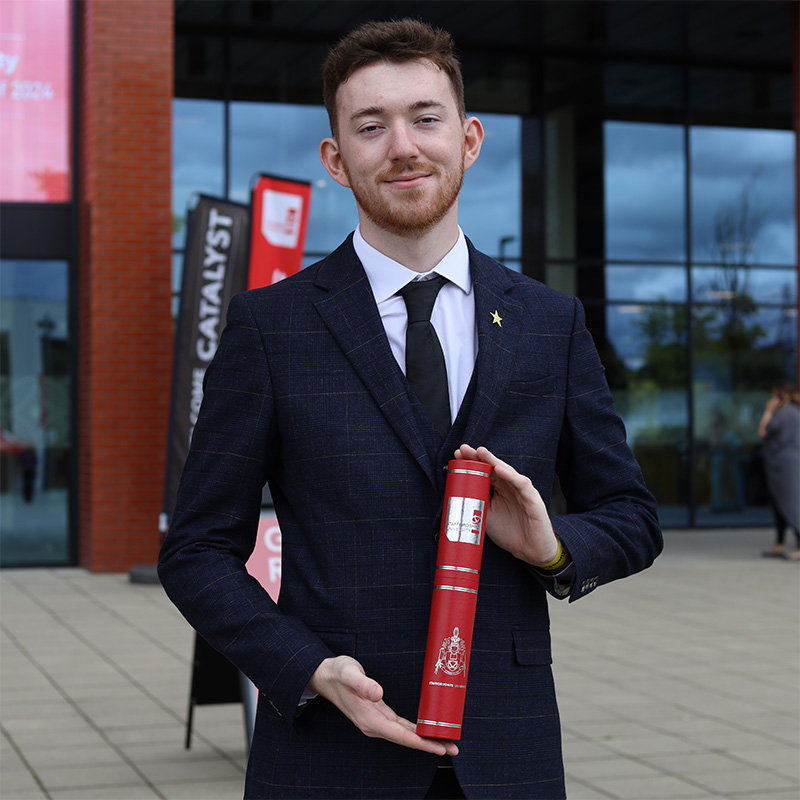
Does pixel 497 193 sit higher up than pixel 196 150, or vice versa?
pixel 196 150

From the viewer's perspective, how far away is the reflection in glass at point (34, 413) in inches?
474

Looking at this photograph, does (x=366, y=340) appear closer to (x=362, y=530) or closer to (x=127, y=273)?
(x=362, y=530)

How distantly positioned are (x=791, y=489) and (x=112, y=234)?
7529 mm

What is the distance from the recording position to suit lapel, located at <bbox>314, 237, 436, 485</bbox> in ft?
6.06

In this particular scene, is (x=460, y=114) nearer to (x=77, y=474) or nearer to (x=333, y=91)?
(x=333, y=91)

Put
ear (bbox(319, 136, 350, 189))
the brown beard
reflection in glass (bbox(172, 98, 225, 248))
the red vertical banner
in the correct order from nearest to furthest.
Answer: the brown beard, ear (bbox(319, 136, 350, 189)), the red vertical banner, reflection in glass (bbox(172, 98, 225, 248))

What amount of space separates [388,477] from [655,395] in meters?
14.4

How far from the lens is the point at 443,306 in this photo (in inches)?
78.6

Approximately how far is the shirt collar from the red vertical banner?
8108 millimetres

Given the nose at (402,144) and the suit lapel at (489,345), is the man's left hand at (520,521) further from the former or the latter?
the nose at (402,144)

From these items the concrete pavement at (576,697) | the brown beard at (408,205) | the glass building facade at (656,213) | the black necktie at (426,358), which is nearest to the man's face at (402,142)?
the brown beard at (408,205)

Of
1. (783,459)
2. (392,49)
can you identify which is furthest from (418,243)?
(783,459)

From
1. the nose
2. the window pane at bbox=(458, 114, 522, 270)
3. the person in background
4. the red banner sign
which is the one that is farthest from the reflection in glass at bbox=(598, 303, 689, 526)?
the nose

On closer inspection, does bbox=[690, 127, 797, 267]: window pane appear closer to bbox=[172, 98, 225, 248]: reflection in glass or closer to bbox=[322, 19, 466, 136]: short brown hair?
bbox=[172, 98, 225, 248]: reflection in glass
